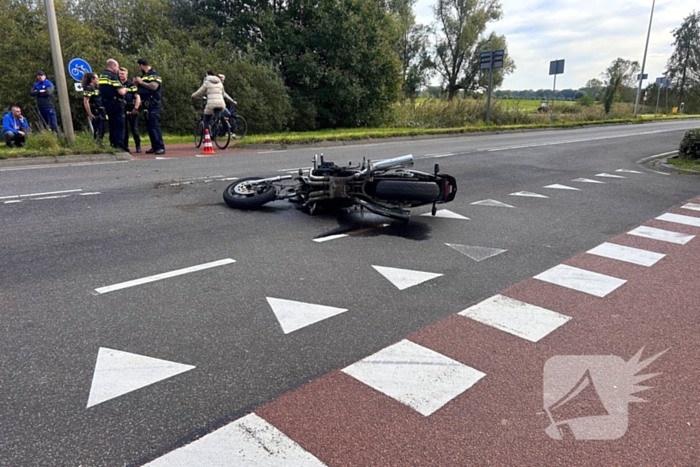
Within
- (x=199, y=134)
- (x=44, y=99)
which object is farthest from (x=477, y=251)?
(x=44, y=99)

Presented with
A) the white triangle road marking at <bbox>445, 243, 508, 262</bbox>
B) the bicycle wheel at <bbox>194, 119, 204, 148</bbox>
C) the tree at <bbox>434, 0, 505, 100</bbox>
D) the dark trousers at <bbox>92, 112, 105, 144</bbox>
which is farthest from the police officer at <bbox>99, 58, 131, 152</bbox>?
the tree at <bbox>434, 0, 505, 100</bbox>

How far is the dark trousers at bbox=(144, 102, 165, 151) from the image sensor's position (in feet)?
39.0

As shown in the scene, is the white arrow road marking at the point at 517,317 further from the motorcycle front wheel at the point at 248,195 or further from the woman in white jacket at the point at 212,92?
the woman in white jacket at the point at 212,92

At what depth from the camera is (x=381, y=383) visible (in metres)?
2.69

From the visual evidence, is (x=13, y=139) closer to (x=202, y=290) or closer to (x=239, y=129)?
(x=239, y=129)

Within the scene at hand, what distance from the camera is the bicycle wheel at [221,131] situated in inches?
562

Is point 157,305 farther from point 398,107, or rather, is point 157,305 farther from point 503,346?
point 398,107

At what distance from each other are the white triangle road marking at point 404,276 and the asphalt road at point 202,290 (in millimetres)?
61

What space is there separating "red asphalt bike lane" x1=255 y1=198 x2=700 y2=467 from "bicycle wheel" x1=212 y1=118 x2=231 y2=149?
481 inches

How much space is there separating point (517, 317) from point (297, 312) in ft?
5.38

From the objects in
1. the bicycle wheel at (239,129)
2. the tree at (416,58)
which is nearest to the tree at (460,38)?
the tree at (416,58)

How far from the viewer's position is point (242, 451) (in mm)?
2150

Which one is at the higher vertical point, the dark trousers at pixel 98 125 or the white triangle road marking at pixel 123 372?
the dark trousers at pixel 98 125

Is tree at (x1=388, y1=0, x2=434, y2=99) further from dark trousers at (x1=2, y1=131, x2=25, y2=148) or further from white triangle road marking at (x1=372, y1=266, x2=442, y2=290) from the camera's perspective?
white triangle road marking at (x1=372, y1=266, x2=442, y2=290)
